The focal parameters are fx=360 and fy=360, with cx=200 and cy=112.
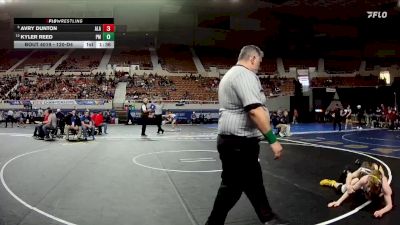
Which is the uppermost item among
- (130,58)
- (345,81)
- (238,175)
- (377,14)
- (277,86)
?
(377,14)

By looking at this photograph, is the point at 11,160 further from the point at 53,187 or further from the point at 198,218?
the point at 198,218

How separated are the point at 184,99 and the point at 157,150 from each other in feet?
75.1

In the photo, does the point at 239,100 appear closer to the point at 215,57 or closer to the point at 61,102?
the point at 61,102

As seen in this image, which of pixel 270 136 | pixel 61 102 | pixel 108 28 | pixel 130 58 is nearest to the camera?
pixel 270 136

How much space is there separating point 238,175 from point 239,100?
2.23ft

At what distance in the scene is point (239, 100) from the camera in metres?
3.23

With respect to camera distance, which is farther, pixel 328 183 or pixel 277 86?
pixel 277 86

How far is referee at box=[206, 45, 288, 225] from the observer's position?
3.12 meters

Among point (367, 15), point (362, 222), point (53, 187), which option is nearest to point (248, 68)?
point (362, 222)

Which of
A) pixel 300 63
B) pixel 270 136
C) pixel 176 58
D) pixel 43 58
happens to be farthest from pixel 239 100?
pixel 43 58

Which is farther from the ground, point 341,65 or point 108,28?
point 341,65
